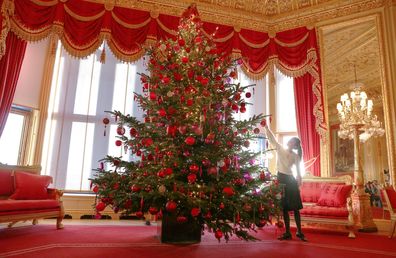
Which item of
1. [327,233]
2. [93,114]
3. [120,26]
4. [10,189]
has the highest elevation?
[120,26]

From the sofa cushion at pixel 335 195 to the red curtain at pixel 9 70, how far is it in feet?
16.7

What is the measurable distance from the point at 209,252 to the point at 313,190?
2748 mm

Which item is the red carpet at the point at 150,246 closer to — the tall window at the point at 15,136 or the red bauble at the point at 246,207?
the red bauble at the point at 246,207

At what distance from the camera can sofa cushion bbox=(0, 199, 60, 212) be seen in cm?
337

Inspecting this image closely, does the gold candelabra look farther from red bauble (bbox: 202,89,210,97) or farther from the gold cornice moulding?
red bauble (bbox: 202,89,210,97)

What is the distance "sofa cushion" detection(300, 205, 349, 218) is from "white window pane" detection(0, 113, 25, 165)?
15.8ft

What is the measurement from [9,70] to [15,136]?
114 cm

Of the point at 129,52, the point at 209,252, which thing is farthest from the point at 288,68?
the point at 209,252

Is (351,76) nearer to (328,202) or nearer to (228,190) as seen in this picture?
(328,202)

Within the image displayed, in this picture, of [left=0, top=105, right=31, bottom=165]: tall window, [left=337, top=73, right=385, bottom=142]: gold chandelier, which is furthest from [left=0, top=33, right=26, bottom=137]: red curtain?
[left=337, top=73, right=385, bottom=142]: gold chandelier

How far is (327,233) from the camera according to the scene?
4.40 m

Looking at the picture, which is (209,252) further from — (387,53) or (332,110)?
(387,53)

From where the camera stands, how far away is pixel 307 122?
19.1ft

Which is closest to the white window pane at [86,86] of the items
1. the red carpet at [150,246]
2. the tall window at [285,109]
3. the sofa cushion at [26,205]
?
the sofa cushion at [26,205]
